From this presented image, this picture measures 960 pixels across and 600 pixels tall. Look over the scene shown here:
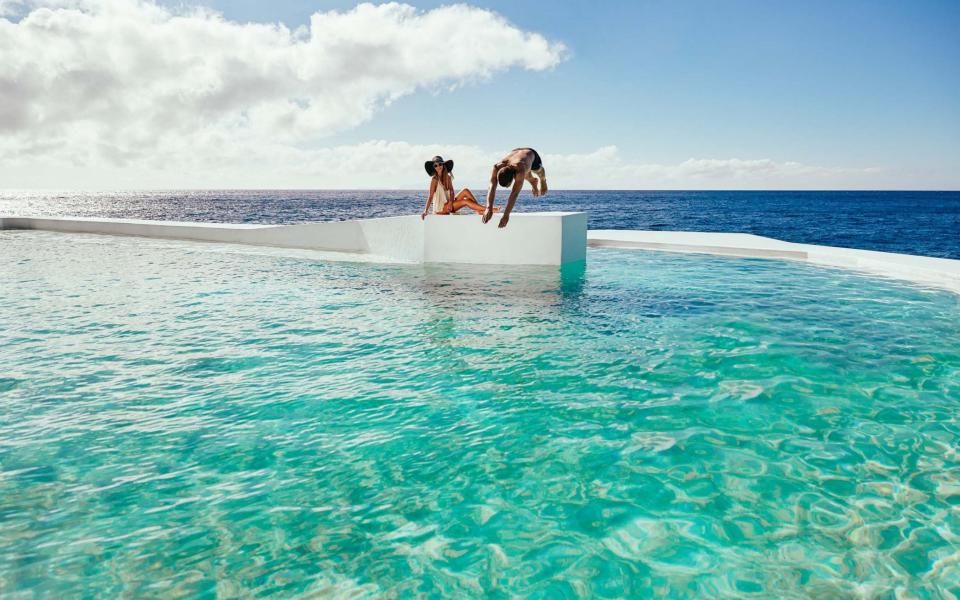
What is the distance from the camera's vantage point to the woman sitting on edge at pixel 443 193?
12.5 metres

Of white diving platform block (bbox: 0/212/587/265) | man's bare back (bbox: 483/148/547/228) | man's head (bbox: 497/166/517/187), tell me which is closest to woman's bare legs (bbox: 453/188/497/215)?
white diving platform block (bbox: 0/212/587/265)

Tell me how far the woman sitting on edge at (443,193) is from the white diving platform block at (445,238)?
0.45 m

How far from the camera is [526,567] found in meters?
2.79

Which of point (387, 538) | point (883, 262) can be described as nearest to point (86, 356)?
point (387, 538)

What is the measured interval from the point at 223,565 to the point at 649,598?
2.04 meters

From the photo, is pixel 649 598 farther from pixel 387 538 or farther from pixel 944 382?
pixel 944 382

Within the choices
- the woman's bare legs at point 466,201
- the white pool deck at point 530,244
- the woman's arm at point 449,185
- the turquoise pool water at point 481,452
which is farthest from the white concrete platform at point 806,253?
the woman's arm at point 449,185

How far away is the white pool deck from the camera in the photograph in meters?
10.9

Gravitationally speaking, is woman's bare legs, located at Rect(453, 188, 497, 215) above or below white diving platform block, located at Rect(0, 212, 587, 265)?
above

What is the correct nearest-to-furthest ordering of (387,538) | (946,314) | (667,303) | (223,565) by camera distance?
(223,565), (387,538), (946,314), (667,303)

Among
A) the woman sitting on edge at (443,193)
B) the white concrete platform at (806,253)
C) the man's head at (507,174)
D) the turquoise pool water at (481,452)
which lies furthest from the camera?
the woman sitting on edge at (443,193)

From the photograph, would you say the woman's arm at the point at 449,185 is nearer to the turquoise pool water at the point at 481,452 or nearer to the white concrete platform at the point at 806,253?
the white concrete platform at the point at 806,253

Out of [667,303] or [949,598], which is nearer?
[949,598]

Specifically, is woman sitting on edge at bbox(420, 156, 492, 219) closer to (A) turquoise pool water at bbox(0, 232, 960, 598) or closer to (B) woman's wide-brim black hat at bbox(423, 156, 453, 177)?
(B) woman's wide-brim black hat at bbox(423, 156, 453, 177)
